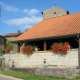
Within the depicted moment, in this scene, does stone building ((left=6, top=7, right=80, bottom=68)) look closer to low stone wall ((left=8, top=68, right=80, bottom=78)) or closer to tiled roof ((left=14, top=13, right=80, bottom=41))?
tiled roof ((left=14, top=13, right=80, bottom=41))

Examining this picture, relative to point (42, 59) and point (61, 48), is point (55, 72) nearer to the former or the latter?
point (61, 48)

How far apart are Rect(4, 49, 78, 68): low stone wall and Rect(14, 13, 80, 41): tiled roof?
1.83m

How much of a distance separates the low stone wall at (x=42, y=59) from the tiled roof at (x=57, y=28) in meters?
1.83

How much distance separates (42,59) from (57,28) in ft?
12.0

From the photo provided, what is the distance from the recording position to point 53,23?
80.7 ft

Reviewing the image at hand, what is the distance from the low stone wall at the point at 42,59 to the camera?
60.3 feet

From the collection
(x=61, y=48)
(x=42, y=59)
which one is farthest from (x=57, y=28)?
(x=61, y=48)

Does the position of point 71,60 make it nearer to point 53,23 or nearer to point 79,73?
point 79,73

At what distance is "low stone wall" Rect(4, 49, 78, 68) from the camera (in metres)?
18.4

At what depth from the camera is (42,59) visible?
67.5 feet

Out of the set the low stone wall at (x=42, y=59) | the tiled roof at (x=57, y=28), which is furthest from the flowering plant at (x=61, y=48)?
the tiled roof at (x=57, y=28)

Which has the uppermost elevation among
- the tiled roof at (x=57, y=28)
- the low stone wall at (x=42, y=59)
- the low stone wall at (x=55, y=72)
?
the tiled roof at (x=57, y=28)

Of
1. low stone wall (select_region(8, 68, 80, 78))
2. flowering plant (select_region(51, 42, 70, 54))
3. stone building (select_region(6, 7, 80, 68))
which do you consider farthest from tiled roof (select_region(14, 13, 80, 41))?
low stone wall (select_region(8, 68, 80, 78))

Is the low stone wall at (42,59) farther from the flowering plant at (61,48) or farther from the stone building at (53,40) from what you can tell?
the flowering plant at (61,48)
